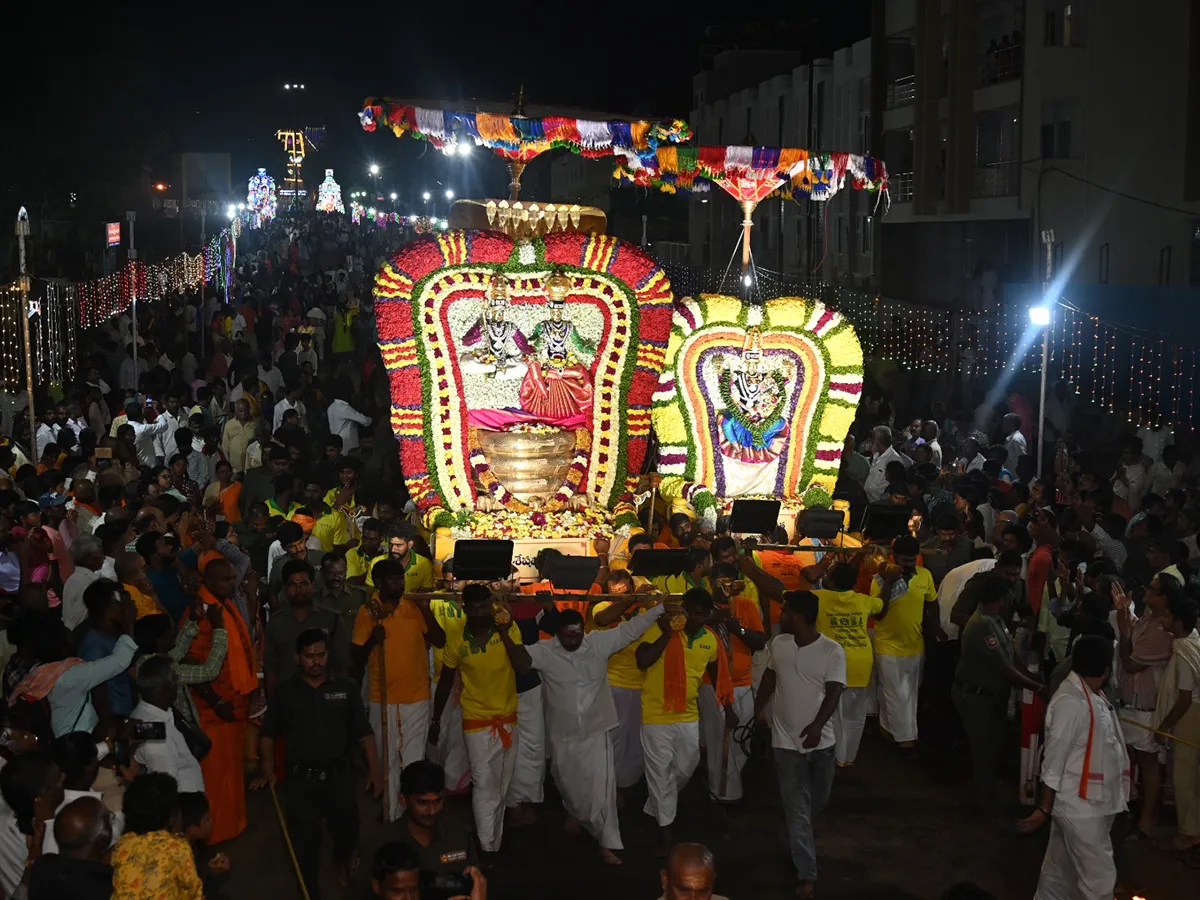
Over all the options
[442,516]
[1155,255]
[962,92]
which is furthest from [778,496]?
[962,92]

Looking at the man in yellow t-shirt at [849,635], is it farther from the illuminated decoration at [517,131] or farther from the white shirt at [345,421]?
the white shirt at [345,421]

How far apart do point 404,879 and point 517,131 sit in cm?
877

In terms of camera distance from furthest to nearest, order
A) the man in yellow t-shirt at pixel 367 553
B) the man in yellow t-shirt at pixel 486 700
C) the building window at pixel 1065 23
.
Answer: the building window at pixel 1065 23
the man in yellow t-shirt at pixel 367 553
the man in yellow t-shirt at pixel 486 700

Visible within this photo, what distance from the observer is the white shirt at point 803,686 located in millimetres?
8117

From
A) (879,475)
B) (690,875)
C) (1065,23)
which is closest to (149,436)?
(879,475)

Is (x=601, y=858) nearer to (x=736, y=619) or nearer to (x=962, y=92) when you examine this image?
(x=736, y=619)

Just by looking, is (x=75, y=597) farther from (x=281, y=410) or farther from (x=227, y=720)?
(x=281, y=410)

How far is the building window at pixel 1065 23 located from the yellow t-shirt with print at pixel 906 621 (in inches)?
659

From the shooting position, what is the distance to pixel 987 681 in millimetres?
9000

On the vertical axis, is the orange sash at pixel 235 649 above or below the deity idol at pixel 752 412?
below

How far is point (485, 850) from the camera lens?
28.5 ft

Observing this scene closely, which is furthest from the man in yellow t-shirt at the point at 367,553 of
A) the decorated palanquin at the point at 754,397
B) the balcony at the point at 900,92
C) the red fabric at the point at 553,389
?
the balcony at the point at 900,92

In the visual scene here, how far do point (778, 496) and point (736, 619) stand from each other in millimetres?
4338

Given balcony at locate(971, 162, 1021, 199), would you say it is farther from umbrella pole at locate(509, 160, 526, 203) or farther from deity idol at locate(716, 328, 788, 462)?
umbrella pole at locate(509, 160, 526, 203)
